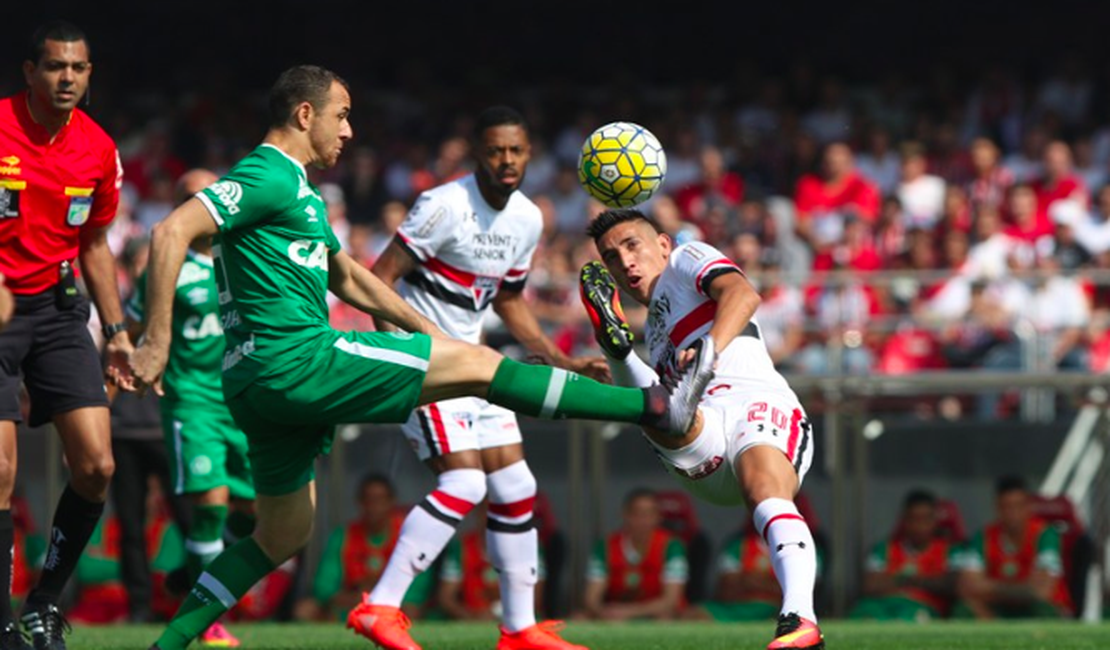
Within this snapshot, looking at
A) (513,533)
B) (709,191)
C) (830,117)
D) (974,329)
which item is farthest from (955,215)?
(513,533)

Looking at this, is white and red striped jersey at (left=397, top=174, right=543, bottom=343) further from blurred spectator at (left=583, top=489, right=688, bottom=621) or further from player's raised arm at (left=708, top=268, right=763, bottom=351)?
blurred spectator at (left=583, top=489, right=688, bottom=621)

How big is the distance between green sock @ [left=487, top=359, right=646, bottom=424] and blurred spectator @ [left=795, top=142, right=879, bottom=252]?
963 cm

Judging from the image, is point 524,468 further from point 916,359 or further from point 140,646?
point 916,359

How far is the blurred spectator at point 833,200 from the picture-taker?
54.2ft

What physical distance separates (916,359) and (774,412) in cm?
747

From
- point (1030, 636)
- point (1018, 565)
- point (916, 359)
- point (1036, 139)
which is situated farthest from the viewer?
point (1036, 139)

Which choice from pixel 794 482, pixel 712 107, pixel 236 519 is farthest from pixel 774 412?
pixel 712 107

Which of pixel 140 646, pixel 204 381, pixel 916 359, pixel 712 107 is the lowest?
pixel 140 646

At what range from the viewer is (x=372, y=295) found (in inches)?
307

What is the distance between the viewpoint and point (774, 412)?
776 cm

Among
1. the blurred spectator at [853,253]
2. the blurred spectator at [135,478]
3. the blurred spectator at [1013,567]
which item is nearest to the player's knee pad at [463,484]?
the blurred spectator at [135,478]

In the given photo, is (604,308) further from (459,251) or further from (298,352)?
(459,251)

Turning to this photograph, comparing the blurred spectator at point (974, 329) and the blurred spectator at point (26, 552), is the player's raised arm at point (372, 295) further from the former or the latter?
the blurred spectator at point (26, 552)

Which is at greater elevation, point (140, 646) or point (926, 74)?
point (926, 74)
